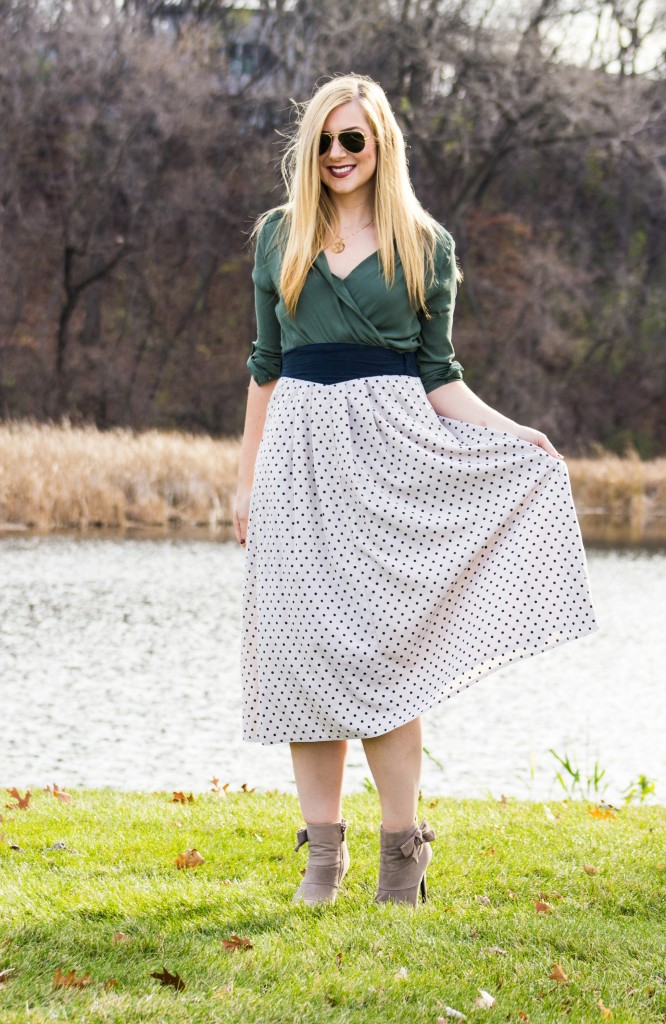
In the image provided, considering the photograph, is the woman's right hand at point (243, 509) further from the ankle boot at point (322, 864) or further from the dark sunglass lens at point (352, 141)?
the dark sunglass lens at point (352, 141)

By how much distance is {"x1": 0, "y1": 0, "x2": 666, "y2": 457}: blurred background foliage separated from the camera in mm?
27797

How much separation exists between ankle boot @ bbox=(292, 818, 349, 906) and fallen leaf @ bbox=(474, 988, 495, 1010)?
0.64 meters

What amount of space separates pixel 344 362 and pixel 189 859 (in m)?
1.47

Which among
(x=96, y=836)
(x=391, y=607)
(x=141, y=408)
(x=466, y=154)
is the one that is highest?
(x=466, y=154)

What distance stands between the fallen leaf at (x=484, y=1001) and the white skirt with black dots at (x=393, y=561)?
0.66 m

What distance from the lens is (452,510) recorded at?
3.21m

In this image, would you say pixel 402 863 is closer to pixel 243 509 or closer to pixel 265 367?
pixel 243 509

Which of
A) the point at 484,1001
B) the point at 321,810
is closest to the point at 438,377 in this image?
the point at 321,810

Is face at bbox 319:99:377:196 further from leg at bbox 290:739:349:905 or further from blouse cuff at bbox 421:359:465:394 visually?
leg at bbox 290:739:349:905

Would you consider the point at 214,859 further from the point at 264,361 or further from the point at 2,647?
the point at 2,647

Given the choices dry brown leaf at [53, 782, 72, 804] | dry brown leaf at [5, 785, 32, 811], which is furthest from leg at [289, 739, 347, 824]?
dry brown leaf at [53, 782, 72, 804]

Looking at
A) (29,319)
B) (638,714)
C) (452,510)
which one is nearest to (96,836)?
(452,510)

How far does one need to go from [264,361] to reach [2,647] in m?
6.09

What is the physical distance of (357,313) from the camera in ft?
10.6
